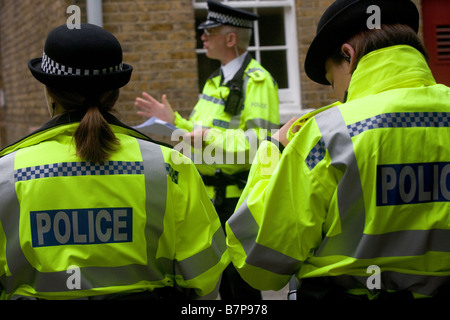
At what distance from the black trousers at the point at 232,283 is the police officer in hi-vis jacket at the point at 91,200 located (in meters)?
1.71

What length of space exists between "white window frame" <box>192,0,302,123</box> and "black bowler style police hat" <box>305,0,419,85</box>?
3974 mm

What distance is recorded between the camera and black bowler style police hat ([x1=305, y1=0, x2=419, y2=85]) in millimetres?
1919

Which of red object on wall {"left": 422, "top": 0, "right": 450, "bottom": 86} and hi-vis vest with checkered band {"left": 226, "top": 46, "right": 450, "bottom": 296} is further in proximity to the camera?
red object on wall {"left": 422, "top": 0, "right": 450, "bottom": 86}

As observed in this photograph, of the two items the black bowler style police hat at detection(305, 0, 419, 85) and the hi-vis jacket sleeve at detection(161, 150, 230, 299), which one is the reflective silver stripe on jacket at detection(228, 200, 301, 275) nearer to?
the hi-vis jacket sleeve at detection(161, 150, 230, 299)

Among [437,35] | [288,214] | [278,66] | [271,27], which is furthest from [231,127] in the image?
[437,35]

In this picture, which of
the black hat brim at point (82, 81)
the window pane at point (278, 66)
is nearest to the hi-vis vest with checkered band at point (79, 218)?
Answer: the black hat brim at point (82, 81)

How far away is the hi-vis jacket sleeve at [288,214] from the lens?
5.96 feet

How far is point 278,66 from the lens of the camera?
617 centimetres

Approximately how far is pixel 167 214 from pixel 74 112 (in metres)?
0.50

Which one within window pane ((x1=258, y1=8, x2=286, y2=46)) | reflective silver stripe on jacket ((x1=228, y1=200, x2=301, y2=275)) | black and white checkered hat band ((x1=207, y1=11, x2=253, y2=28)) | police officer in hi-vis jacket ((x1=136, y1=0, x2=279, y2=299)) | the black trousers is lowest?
the black trousers

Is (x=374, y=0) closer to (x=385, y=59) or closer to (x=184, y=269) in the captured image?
(x=385, y=59)

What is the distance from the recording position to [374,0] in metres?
1.95

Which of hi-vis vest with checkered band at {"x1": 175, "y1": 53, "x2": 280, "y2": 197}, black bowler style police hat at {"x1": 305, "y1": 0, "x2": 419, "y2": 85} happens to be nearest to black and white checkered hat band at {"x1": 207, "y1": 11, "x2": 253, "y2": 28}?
hi-vis vest with checkered band at {"x1": 175, "y1": 53, "x2": 280, "y2": 197}

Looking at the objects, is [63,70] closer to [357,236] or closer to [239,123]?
[357,236]
